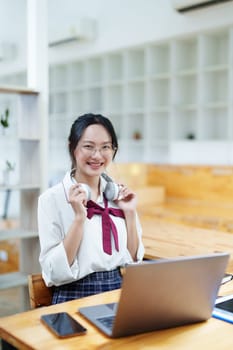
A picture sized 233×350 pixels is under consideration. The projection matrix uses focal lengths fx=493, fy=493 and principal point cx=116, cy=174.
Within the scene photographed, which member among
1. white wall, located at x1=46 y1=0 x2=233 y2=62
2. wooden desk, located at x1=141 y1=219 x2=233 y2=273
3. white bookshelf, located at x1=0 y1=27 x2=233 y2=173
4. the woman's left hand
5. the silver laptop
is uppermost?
white wall, located at x1=46 y1=0 x2=233 y2=62

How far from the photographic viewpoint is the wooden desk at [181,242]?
8.20 ft

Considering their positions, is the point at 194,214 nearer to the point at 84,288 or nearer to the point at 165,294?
the point at 84,288

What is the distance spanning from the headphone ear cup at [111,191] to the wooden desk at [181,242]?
0.60m

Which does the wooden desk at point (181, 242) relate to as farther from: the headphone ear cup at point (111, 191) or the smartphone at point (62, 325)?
the smartphone at point (62, 325)

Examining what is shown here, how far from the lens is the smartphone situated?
1.28 metres

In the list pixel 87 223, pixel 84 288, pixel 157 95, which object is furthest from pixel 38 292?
pixel 157 95

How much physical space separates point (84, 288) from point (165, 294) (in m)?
0.63

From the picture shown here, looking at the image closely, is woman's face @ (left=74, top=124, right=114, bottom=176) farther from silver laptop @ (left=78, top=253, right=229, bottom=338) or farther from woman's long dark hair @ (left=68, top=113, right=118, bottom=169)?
silver laptop @ (left=78, top=253, right=229, bottom=338)

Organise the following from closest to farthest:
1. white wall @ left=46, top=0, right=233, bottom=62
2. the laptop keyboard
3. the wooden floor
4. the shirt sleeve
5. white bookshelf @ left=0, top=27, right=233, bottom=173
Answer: the laptop keyboard < the shirt sleeve < the wooden floor < white wall @ left=46, top=0, right=233, bottom=62 < white bookshelf @ left=0, top=27, right=233, bottom=173

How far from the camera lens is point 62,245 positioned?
70.0 inches

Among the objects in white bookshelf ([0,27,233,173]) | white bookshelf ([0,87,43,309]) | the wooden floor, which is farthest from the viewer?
white bookshelf ([0,27,233,173])

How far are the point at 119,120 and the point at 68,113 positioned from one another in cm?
85

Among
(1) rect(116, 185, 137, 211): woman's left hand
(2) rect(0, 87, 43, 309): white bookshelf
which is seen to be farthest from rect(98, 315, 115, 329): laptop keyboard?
(2) rect(0, 87, 43, 309): white bookshelf

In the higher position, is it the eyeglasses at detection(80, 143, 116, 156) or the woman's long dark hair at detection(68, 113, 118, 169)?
the woman's long dark hair at detection(68, 113, 118, 169)
